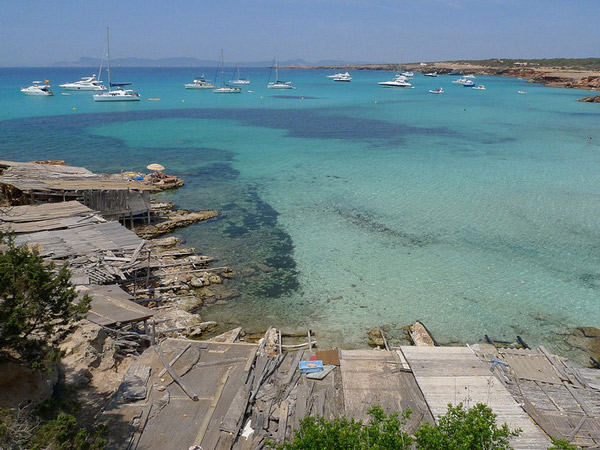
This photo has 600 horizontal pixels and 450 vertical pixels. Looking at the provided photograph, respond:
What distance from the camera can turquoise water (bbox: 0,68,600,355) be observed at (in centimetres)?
1973

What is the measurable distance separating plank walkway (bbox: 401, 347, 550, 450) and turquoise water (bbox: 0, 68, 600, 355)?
3.77 m

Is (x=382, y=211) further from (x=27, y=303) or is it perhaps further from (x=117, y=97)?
(x=117, y=97)

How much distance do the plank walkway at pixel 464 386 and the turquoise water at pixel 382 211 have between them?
3.77 meters

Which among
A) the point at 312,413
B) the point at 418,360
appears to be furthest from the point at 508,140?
the point at 312,413

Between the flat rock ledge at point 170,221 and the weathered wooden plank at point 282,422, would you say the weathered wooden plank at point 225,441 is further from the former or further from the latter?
the flat rock ledge at point 170,221

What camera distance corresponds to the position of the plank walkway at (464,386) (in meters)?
11.3

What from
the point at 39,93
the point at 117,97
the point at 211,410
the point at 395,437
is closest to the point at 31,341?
the point at 211,410

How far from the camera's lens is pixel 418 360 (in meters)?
13.8

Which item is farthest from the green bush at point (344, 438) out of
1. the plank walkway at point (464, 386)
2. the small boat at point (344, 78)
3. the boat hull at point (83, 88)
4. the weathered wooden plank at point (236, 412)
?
the small boat at point (344, 78)

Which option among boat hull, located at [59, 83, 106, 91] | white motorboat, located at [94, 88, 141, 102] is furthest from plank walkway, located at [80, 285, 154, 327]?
boat hull, located at [59, 83, 106, 91]

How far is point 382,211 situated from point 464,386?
64.7 feet

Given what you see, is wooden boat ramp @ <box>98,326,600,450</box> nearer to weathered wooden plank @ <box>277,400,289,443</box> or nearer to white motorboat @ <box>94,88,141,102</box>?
weathered wooden plank @ <box>277,400,289,443</box>

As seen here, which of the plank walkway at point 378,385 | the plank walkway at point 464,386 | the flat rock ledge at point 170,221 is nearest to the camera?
the plank walkway at point 464,386

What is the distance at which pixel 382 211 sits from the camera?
3144 cm
